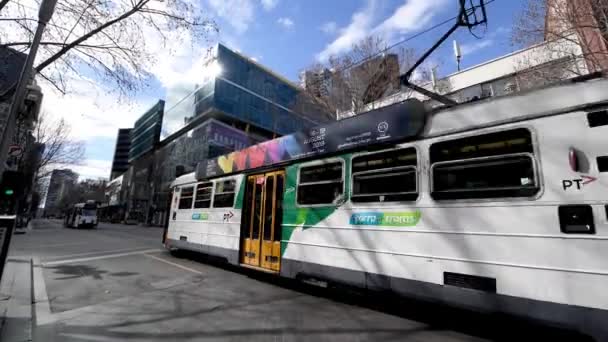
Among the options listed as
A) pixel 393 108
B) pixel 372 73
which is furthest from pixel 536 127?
pixel 372 73

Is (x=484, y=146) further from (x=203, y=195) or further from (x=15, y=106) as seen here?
(x=203, y=195)

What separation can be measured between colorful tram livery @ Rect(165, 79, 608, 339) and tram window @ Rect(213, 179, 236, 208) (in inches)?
90.4

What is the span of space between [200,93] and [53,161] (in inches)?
969

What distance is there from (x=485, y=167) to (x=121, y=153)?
127m

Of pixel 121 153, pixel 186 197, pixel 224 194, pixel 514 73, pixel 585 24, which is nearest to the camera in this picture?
pixel 224 194

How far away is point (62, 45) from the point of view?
7.98 m

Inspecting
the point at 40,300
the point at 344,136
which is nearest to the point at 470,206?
the point at 344,136

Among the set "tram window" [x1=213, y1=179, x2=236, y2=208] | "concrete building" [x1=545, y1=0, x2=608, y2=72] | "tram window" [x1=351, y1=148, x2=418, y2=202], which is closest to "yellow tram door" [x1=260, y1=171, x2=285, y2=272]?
"tram window" [x1=213, y1=179, x2=236, y2=208]

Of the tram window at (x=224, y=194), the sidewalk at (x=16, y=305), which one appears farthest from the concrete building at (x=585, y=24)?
the sidewalk at (x=16, y=305)

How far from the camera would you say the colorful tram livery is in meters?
3.17

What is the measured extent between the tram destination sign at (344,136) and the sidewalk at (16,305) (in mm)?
4796

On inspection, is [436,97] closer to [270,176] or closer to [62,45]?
[270,176]

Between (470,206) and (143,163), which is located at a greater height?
(143,163)

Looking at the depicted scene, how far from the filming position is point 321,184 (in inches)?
226
